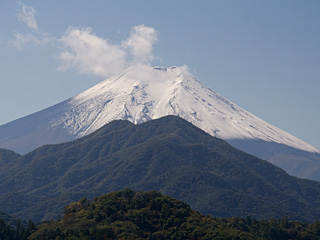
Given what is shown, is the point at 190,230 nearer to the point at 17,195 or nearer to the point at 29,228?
the point at 29,228

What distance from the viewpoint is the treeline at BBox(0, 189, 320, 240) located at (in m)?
85.1

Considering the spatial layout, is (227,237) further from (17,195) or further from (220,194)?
(17,195)

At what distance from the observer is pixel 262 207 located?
16988cm

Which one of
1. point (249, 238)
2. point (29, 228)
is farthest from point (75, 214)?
point (249, 238)

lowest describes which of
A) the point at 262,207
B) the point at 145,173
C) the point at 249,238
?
the point at 249,238

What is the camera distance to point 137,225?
9050 cm

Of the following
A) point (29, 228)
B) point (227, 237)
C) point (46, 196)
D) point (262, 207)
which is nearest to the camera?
point (227, 237)

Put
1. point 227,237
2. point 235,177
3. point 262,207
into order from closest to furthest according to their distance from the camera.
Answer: point 227,237
point 262,207
point 235,177

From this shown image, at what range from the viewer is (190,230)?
88.5m

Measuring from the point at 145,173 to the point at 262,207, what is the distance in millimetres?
39922

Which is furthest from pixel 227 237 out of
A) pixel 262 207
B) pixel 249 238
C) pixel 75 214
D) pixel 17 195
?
pixel 17 195

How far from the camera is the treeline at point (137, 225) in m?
85.1

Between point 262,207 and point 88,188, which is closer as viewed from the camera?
point 262,207

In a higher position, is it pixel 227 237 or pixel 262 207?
pixel 262 207
